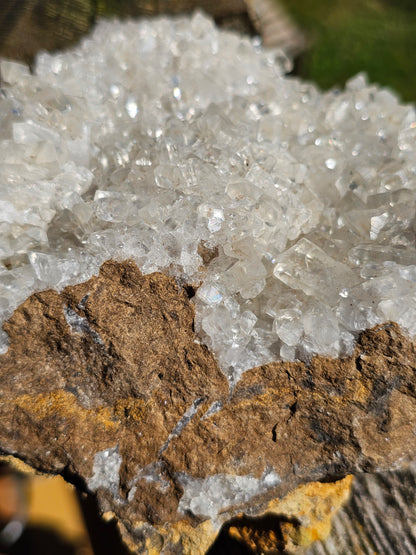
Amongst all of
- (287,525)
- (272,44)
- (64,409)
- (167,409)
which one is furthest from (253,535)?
(272,44)

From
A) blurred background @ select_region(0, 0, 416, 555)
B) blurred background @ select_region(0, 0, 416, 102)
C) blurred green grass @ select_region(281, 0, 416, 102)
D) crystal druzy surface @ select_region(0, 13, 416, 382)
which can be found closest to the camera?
blurred background @ select_region(0, 0, 416, 555)

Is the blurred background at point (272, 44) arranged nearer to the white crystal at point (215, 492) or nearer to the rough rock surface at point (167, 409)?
the rough rock surface at point (167, 409)

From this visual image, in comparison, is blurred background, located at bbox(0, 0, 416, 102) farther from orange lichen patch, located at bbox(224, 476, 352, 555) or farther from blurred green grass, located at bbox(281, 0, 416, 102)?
orange lichen patch, located at bbox(224, 476, 352, 555)

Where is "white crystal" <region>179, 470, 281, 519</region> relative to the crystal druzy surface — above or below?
below

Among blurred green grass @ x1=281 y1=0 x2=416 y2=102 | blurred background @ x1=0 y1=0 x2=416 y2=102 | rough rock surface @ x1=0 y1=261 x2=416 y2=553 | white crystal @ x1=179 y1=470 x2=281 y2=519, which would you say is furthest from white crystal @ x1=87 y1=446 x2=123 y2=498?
blurred green grass @ x1=281 y1=0 x2=416 y2=102

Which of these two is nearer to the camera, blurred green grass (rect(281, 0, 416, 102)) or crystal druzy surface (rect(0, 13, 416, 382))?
crystal druzy surface (rect(0, 13, 416, 382))

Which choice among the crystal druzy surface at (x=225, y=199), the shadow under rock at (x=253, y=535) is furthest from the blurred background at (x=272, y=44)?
the crystal druzy surface at (x=225, y=199)

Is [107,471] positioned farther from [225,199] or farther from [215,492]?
[225,199]
